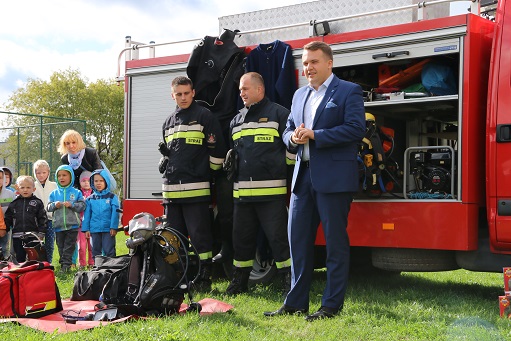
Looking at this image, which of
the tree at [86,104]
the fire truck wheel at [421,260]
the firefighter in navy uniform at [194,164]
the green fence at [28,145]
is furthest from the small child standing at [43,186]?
the tree at [86,104]

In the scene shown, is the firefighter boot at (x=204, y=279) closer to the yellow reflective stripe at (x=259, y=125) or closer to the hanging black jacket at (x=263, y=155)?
the hanging black jacket at (x=263, y=155)

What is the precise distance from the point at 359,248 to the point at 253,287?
1.13m

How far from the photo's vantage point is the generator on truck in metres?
5.49

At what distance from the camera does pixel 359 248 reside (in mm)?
6695

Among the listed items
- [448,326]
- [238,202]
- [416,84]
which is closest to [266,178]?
[238,202]

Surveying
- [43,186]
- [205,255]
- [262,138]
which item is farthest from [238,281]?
[43,186]

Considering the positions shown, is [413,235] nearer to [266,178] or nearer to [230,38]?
[266,178]

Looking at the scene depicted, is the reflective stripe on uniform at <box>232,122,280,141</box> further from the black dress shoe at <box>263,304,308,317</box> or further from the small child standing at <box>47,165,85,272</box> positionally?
the small child standing at <box>47,165,85,272</box>

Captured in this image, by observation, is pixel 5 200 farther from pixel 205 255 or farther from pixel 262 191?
pixel 262 191

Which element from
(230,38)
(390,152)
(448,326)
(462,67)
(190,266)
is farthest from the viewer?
(230,38)

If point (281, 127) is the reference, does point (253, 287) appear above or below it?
below

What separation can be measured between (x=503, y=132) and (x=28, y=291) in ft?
13.0

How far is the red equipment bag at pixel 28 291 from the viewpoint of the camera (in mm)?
5141

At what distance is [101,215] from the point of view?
27.0 feet
